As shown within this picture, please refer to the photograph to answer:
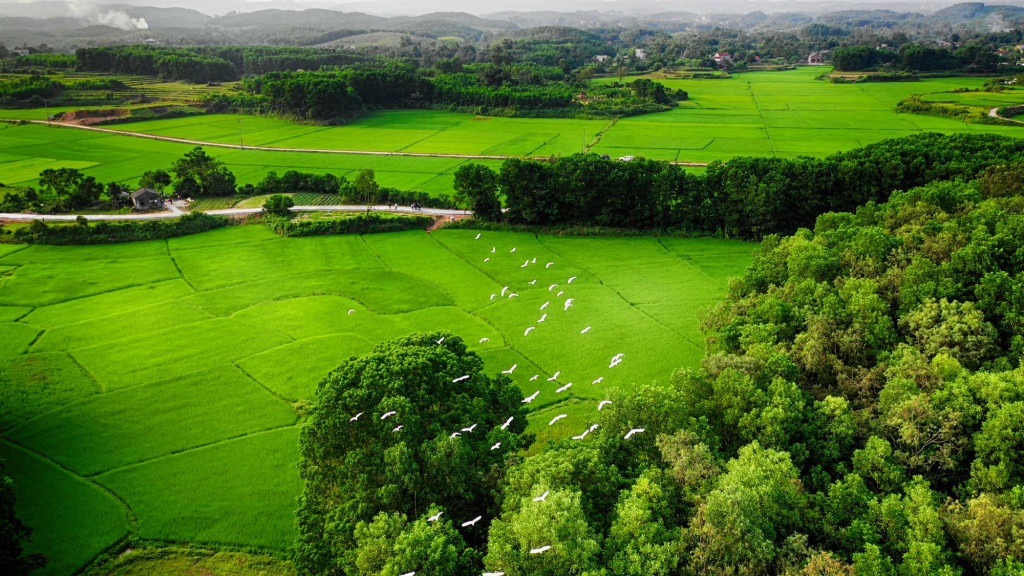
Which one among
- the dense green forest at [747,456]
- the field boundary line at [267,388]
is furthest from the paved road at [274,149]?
the field boundary line at [267,388]

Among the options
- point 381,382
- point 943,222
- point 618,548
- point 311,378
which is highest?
point 943,222

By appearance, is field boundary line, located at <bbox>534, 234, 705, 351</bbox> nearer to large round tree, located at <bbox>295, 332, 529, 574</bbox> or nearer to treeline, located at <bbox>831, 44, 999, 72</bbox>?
large round tree, located at <bbox>295, 332, 529, 574</bbox>

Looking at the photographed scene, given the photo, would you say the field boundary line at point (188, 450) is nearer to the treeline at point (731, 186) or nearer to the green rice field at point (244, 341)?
the green rice field at point (244, 341)

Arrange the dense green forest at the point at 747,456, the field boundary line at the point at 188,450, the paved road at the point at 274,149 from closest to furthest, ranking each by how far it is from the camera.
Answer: the dense green forest at the point at 747,456 → the field boundary line at the point at 188,450 → the paved road at the point at 274,149

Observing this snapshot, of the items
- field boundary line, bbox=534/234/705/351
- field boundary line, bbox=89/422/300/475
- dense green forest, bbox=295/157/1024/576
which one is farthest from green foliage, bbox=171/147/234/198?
dense green forest, bbox=295/157/1024/576

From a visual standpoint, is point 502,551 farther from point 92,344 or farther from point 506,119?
point 506,119

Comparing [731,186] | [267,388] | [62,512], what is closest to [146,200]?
[267,388]

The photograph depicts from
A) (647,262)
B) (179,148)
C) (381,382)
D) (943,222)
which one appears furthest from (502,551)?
(179,148)

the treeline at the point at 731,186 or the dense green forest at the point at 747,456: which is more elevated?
the treeline at the point at 731,186
